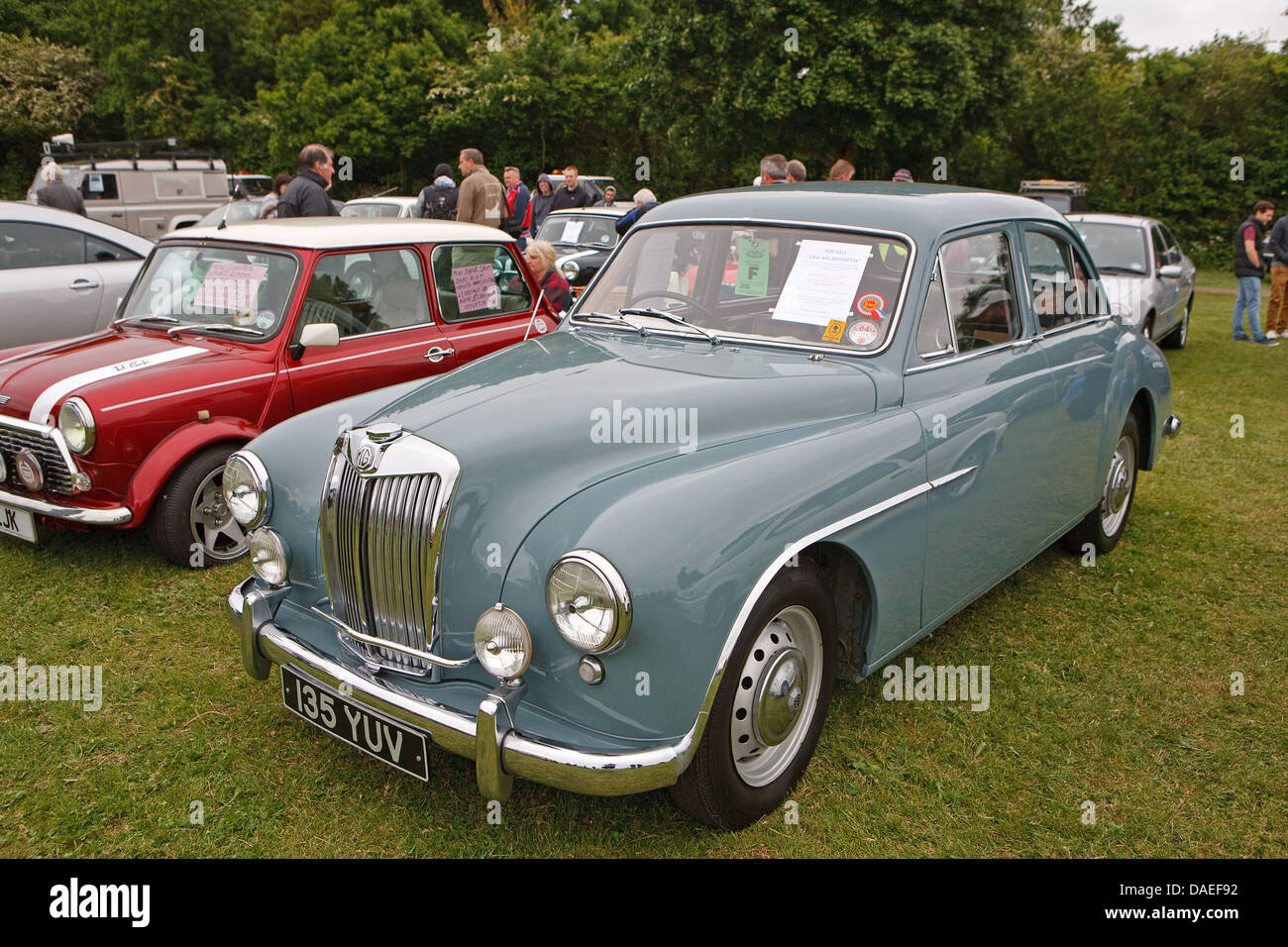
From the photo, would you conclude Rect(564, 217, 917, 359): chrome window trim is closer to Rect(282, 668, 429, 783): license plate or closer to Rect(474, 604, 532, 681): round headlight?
Rect(474, 604, 532, 681): round headlight

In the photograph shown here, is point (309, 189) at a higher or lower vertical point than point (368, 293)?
higher

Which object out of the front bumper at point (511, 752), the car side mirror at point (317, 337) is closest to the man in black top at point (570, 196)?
the car side mirror at point (317, 337)

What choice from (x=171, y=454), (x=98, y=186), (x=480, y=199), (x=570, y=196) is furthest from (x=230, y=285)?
(x=98, y=186)

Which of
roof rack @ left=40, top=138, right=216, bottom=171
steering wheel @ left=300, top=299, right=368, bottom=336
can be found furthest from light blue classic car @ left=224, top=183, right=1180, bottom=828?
roof rack @ left=40, top=138, right=216, bottom=171

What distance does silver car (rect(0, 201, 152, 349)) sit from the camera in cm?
709

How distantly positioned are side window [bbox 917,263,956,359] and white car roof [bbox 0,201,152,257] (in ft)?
20.0

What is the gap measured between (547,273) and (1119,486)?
411 cm

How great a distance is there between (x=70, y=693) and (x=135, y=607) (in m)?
0.79

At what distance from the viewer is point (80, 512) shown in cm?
466

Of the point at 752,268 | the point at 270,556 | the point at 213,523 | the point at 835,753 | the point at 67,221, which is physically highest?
the point at 67,221

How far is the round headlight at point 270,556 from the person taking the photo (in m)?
3.25

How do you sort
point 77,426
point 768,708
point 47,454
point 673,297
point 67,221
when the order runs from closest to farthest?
point 768,708, point 673,297, point 77,426, point 47,454, point 67,221

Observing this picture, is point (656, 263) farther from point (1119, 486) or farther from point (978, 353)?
point (1119, 486)

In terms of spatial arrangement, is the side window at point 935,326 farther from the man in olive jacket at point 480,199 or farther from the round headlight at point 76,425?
the man in olive jacket at point 480,199
